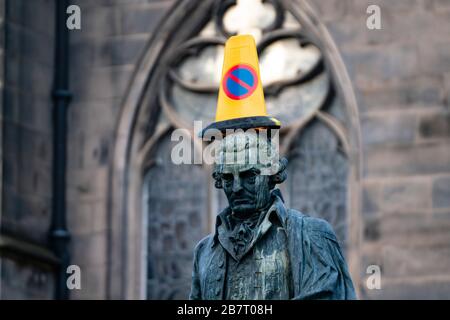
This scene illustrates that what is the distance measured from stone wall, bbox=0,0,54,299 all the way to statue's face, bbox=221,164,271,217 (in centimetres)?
892

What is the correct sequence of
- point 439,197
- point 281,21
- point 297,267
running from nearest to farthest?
1. point 297,267
2. point 439,197
3. point 281,21

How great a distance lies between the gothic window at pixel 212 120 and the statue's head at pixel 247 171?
8824 mm

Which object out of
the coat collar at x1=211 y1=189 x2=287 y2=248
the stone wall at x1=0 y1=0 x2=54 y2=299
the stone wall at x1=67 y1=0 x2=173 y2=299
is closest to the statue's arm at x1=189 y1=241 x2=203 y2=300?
the coat collar at x1=211 y1=189 x2=287 y2=248

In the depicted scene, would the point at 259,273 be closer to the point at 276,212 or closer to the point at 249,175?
the point at 276,212

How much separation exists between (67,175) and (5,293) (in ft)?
5.14

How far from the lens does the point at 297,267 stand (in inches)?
442

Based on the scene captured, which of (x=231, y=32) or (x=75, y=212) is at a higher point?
(x=231, y=32)

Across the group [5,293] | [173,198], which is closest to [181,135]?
[173,198]

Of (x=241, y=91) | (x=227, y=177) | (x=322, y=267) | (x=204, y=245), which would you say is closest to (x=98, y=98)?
(x=241, y=91)

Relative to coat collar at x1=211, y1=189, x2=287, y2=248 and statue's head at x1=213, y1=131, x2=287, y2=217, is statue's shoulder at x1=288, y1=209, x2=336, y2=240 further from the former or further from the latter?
statue's head at x1=213, y1=131, x2=287, y2=217

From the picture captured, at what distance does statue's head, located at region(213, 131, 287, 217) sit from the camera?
11344 mm
